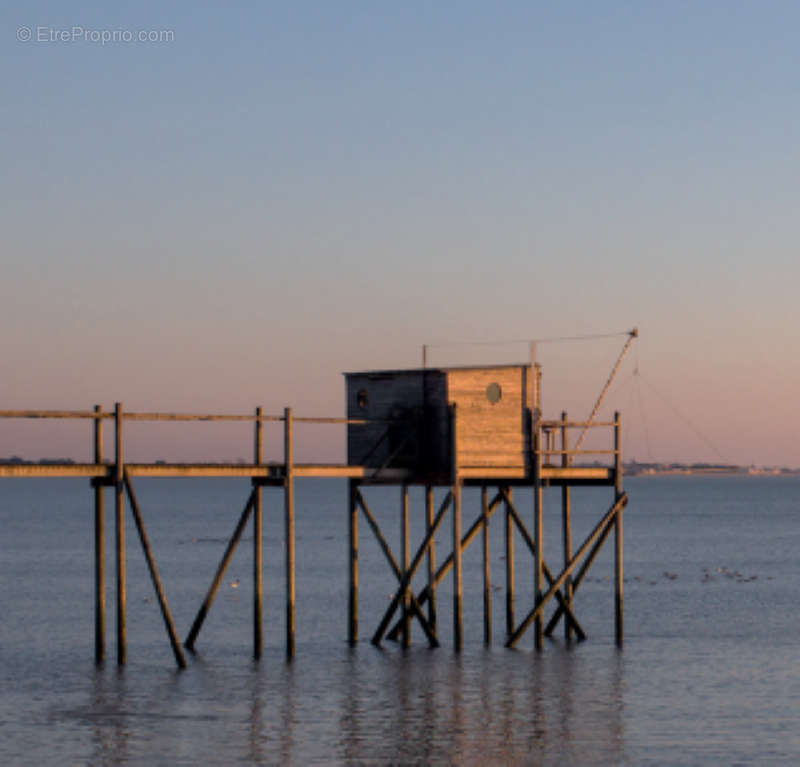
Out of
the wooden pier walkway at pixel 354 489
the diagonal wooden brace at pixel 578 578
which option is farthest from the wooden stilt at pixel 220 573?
the diagonal wooden brace at pixel 578 578

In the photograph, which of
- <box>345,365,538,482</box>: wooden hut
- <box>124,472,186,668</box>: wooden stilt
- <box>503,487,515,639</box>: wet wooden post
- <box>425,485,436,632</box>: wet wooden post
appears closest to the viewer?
<box>124,472,186,668</box>: wooden stilt

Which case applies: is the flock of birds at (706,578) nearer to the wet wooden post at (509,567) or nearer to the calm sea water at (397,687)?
the calm sea water at (397,687)

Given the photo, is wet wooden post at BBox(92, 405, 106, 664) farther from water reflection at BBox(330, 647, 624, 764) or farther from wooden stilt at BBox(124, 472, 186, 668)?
water reflection at BBox(330, 647, 624, 764)

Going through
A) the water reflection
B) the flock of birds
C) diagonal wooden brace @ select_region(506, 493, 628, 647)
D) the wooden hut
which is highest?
the wooden hut

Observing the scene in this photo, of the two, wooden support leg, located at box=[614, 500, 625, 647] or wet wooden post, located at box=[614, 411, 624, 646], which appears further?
wet wooden post, located at box=[614, 411, 624, 646]

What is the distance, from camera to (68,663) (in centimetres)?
3797

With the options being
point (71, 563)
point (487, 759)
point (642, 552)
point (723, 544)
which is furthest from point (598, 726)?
point (723, 544)

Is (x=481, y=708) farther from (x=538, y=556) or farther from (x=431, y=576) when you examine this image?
(x=538, y=556)

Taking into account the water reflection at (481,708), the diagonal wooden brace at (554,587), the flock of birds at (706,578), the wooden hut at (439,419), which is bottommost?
the flock of birds at (706,578)

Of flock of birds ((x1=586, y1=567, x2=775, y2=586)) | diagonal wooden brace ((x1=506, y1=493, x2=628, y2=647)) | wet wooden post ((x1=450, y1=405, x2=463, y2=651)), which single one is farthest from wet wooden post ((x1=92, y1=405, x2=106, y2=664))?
flock of birds ((x1=586, y1=567, x2=775, y2=586))

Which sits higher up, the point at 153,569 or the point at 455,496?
the point at 455,496

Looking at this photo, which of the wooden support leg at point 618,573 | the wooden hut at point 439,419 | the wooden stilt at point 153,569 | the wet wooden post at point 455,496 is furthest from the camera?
the wooden support leg at point 618,573

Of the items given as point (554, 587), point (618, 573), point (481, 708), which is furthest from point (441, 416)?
point (481, 708)

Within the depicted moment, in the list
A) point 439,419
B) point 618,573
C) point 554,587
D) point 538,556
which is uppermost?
point 439,419
